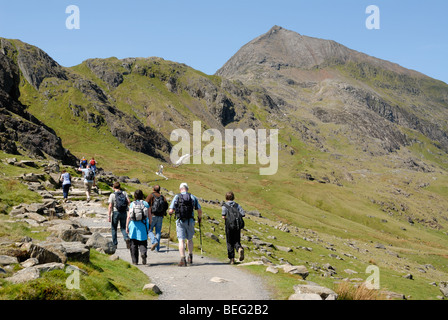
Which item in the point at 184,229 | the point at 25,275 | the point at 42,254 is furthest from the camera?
the point at 184,229

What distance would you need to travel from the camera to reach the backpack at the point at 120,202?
19.0 meters

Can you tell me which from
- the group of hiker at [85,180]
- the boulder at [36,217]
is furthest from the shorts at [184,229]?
the group of hiker at [85,180]

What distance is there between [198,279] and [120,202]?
24.6 feet

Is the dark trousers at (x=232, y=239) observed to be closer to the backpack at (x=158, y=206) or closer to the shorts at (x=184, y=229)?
the shorts at (x=184, y=229)

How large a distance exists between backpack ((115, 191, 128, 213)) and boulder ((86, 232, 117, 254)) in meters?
1.94

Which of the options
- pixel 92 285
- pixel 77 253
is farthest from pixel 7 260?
pixel 92 285

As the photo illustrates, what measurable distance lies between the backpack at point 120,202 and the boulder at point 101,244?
1937mm

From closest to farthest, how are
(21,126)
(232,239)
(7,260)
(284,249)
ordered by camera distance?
1. (7,260)
2. (232,239)
3. (284,249)
4. (21,126)

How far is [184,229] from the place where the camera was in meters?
16.9

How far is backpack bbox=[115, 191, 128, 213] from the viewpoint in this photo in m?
19.0

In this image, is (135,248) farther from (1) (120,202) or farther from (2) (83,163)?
(2) (83,163)
